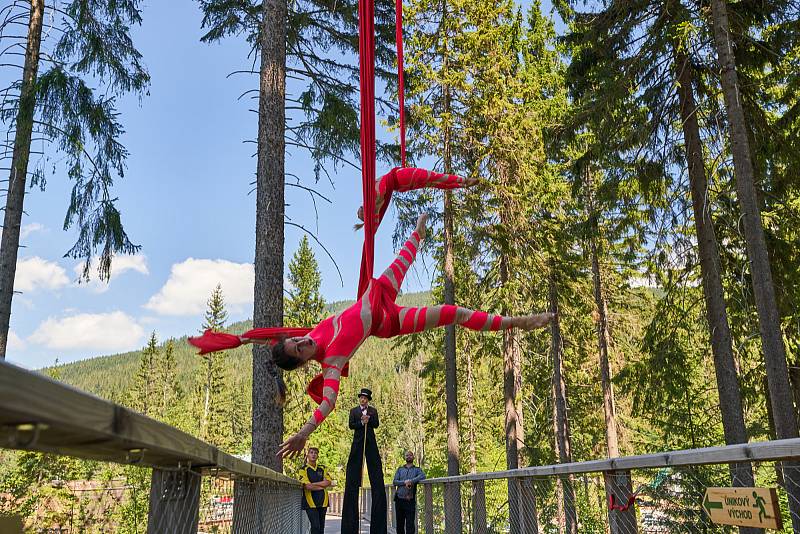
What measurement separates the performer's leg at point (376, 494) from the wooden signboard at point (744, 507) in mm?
4125

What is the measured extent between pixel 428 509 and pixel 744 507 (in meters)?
6.99

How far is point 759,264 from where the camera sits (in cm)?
659

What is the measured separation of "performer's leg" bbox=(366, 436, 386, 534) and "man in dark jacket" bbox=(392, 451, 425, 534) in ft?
7.85

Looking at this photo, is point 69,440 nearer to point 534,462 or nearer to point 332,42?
point 332,42

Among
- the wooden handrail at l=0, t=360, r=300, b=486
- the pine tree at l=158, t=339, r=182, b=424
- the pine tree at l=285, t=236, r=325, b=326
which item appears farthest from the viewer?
the pine tree at l=158, t=339, r=182, b=424

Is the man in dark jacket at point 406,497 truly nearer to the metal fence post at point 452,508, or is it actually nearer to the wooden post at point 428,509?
the wooden post at point 428,509

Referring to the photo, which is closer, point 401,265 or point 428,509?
point 401,265

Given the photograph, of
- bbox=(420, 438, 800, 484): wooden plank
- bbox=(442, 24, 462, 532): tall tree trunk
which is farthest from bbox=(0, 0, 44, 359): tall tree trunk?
bbox=(442, 24, 462, 532): tall tree trunk

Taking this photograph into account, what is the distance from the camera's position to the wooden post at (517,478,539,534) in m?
4.25

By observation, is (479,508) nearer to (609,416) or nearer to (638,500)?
(638,500)

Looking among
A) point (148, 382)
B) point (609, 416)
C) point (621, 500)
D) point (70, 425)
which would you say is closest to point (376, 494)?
point (621, 500)

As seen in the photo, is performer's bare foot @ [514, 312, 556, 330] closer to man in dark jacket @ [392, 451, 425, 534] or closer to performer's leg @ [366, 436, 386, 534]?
performer's leg @ [366, 436, 386, 534]

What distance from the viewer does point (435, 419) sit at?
2652 cm

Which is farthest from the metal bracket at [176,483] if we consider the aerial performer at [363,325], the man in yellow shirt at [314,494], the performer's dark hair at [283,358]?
the man in yellow shirt at [314,494]
